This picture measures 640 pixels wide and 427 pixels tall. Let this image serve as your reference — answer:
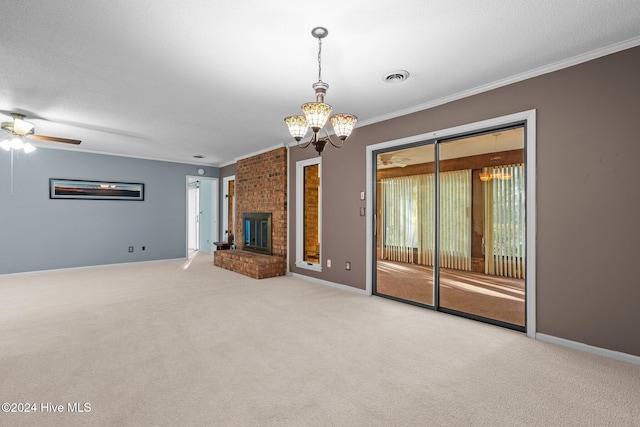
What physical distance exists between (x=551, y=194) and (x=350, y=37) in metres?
2.23

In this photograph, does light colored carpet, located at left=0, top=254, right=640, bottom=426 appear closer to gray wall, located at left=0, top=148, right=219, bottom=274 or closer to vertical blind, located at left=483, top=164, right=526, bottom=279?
vertical blind, located at left=483, top=164, right=526, bottom=279

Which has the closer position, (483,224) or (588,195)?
(588,195)

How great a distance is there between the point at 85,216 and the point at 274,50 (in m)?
6.11


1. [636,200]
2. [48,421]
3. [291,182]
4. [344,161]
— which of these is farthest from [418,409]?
[291,182]

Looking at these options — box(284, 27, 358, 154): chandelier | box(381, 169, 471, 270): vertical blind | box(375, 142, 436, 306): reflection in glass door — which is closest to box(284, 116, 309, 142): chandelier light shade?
box(284, 27, 358, 154): chandelier

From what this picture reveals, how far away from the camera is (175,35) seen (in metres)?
2.25

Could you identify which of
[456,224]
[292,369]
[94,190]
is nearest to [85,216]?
[94,190]

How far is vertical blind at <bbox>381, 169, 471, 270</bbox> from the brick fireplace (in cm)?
196

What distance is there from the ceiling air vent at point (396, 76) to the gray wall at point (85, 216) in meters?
6.24

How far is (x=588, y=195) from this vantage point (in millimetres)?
2588

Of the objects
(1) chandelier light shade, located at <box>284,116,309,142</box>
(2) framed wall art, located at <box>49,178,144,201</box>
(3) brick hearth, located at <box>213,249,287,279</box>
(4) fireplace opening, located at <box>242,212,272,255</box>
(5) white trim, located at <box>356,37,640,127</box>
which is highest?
(5) white trim, located at <box>356,37,640,127</box>

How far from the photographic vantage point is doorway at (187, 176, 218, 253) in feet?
28.3

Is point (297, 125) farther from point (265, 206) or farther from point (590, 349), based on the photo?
point (265, 206)

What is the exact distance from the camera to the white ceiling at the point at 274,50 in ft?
6.51
